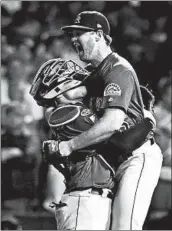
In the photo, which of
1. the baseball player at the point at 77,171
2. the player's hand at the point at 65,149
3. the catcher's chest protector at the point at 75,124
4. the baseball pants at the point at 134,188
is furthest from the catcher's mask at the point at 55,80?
the baseball pants at the point at 134,188

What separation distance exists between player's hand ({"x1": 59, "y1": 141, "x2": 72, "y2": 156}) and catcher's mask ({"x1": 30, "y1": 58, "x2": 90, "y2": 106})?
0.26 meters

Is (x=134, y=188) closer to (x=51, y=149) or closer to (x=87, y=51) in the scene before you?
(x=51, y=149)

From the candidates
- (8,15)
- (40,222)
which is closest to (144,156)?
(40,222)

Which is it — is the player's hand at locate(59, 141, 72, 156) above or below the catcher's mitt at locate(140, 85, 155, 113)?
below

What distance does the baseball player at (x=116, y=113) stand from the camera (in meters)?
2.24

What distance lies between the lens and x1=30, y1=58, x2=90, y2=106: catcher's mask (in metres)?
2.41

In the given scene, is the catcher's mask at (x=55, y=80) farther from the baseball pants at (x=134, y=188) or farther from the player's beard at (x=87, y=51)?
the baseball pants at (x=134, y=188)

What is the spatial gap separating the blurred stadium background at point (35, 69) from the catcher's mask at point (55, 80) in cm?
31

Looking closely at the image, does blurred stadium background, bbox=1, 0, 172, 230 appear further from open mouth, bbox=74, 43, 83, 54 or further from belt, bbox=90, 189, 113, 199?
belt, bbox=90, 189, 113, 199

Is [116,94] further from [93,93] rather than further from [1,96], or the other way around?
[1,96]

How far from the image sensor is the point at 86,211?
2223mm

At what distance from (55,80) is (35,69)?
1.87 ft

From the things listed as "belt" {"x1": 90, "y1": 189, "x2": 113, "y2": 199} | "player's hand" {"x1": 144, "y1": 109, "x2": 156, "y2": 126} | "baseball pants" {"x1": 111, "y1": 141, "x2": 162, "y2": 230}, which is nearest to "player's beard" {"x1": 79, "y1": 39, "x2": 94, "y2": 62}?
"player's hand" {"x1": 144, "y1": 109, "x2": 156, "y2": 126}

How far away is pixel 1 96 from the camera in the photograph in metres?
2.90
